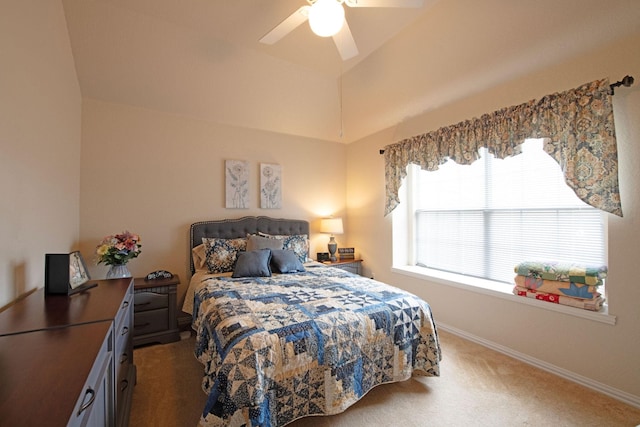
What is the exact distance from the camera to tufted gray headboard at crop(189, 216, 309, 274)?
3.44 m

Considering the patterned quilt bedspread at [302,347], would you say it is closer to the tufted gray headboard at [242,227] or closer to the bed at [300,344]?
the bed at [300,344]

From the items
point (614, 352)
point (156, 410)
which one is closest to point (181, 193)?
point (156, 410)

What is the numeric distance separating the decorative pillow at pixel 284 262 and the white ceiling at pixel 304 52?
188 centimetres

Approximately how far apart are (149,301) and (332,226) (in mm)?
2468

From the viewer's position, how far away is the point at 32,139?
1.57m

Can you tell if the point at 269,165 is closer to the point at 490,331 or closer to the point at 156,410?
the point at 156,410

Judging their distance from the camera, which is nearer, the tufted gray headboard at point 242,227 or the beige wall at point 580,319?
the beige wall at point 580,319

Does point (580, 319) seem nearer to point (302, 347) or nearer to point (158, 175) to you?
point (302, 347)

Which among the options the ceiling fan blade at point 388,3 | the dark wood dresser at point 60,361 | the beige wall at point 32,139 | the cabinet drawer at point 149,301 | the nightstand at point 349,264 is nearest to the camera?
the dark wood dresser at point 60,361

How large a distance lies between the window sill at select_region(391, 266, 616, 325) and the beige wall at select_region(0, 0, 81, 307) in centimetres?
350

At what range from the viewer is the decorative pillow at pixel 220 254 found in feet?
10.4

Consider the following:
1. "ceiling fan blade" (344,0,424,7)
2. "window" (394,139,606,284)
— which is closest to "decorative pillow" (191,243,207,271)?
"window" (394,139,606,284)

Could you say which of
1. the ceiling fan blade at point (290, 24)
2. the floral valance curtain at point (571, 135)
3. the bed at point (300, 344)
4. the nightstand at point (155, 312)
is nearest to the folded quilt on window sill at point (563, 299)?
the floral valance curtain at point (571, 135)

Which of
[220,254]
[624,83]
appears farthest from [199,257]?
[624,83]
